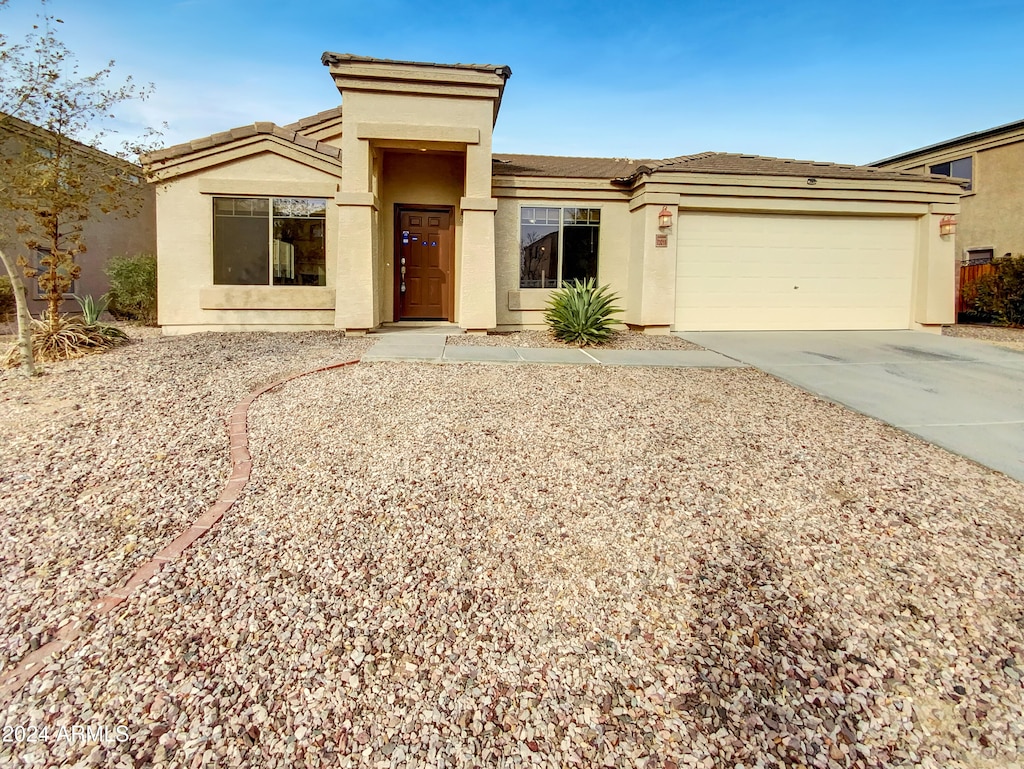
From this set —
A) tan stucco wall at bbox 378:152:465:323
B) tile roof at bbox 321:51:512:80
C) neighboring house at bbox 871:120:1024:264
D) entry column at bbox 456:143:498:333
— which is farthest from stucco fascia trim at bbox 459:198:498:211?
neighboring house at bbox 871:120:1024:264

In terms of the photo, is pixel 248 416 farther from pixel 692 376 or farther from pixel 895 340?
pixel 895 340

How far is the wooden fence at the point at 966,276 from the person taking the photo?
15.1 metres

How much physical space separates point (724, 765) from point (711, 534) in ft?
5.25

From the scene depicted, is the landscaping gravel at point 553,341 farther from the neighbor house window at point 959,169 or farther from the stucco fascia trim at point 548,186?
the neighbor house window at point 959,169

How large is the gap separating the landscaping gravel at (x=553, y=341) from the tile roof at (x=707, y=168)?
10.9ft

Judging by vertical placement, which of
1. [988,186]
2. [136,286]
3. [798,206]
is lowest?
[136,286]

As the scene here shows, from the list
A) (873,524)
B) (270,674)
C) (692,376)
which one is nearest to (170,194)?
(692,376)

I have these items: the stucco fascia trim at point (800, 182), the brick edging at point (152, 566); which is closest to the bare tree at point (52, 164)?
the brick edging at point (152, 566)

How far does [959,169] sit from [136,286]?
2407 centimetres

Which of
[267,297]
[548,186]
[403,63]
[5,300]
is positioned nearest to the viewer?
[403,63]

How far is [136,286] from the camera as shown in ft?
43.9

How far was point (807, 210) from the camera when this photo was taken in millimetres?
11617

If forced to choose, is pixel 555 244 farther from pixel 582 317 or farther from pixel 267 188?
pixel 267 188

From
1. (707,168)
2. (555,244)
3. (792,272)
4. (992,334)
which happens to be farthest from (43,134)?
(992,334)
